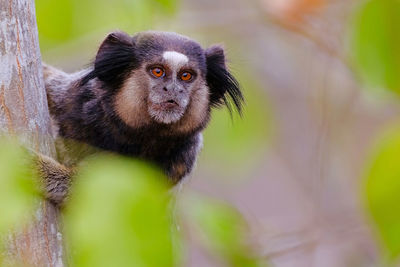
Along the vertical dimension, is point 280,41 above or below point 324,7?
below

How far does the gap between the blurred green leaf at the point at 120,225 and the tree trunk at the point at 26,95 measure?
0.79 meters

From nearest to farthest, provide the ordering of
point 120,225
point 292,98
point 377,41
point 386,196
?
point 120,225 < point 386,196 < point 377,41 < point 292,98

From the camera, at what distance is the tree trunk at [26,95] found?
71.7 inches

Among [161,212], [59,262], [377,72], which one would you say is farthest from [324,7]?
[161,212]

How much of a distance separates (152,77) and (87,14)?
367mm

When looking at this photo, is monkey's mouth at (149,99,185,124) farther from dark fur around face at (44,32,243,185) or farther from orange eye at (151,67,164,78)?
orange eye at (151,67,164,78)

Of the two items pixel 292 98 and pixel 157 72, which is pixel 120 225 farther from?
pixel 292 98

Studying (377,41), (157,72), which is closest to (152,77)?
(157,72)

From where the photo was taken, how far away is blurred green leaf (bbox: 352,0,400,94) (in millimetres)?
1914

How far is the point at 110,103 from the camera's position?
2.66 m

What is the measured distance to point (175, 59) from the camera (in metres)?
2.64

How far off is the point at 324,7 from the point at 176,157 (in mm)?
A: 1431

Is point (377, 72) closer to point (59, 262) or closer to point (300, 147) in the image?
point (59, 262)

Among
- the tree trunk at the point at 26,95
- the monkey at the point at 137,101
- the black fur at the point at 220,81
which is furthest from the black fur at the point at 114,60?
the tree trunk at the point at 26,95
